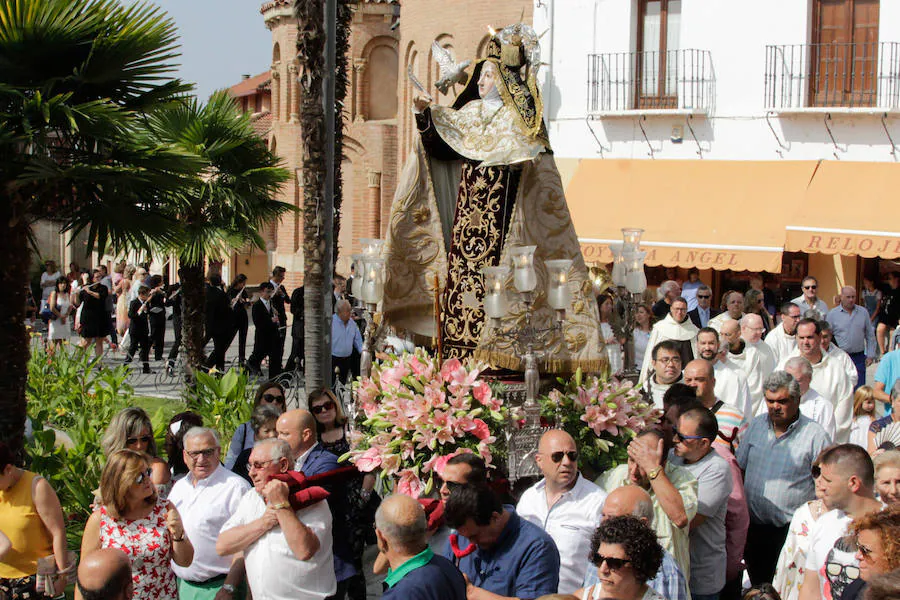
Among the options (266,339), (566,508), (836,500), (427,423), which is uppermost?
(427,423)

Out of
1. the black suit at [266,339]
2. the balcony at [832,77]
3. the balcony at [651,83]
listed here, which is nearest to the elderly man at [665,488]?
the black suit at [266,339]

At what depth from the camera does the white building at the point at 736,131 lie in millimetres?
18469

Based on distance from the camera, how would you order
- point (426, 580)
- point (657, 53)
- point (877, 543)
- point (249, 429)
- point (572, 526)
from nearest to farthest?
1. point (877, 543)
2. point (426, 580)
3. point (572, 526)
4. point (249, 429)
5. point (657, 53)

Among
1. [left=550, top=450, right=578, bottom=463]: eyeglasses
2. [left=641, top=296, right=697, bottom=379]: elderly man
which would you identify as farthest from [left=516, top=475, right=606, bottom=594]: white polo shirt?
[left=641, top=296, right=697, bottom=379]: elderly man

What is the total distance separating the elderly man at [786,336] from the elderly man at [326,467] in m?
5.80

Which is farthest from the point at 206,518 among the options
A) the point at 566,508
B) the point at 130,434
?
the point at 566,508

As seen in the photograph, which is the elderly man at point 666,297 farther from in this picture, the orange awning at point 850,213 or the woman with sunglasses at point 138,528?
the woman with sunglasses at point 138,528

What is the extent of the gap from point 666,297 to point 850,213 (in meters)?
6.48

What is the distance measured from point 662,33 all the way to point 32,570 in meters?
16.8

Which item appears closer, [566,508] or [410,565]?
[410,565]

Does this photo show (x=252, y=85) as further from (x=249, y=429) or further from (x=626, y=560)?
(x=626, y=560)

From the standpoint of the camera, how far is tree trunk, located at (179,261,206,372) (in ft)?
45.1

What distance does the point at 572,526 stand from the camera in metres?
5.40

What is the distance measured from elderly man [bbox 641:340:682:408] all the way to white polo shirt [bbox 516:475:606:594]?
2304 millimetres
